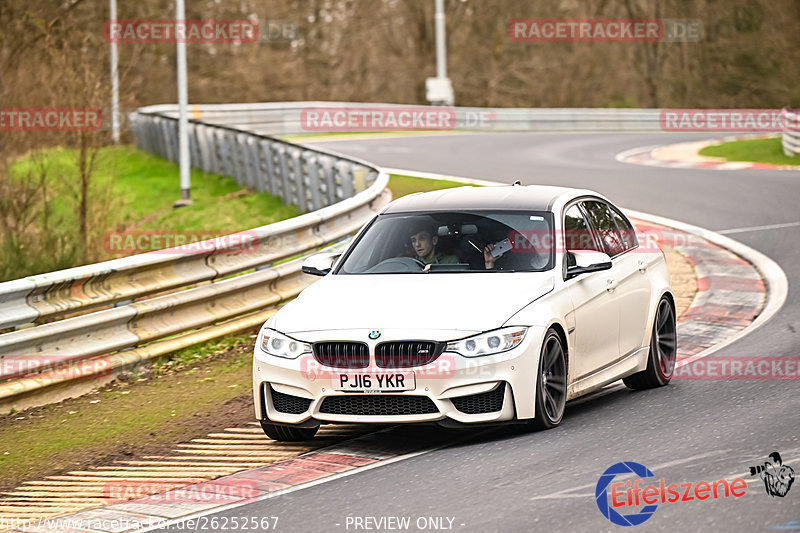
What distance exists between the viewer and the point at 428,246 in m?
9.02

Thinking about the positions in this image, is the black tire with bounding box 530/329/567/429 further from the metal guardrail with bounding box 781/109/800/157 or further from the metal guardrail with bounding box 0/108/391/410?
the metal guardrail with bounding box 781/109/800/157

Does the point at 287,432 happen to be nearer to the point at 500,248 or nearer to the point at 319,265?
the point at 319,265

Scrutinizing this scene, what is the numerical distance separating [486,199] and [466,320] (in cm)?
167

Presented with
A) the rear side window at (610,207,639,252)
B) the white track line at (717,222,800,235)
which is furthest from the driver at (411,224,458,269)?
the white track line at (717,222,800,235)

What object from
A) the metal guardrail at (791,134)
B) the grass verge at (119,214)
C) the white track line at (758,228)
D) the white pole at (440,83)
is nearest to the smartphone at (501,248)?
the grass verge at (119,214)

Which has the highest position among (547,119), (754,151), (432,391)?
(432,391)

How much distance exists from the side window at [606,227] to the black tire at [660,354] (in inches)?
22.1

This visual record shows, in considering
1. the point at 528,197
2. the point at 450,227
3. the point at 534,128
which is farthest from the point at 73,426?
the point at 534,128

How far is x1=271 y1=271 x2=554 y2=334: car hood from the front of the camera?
7.87 metres

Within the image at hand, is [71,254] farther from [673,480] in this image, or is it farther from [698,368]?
[673,480]

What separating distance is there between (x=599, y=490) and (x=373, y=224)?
3.31 meters

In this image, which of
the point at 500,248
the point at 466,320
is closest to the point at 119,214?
the point at 500,248

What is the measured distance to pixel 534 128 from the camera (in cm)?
4419

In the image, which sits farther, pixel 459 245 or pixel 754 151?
pixel 754 151
